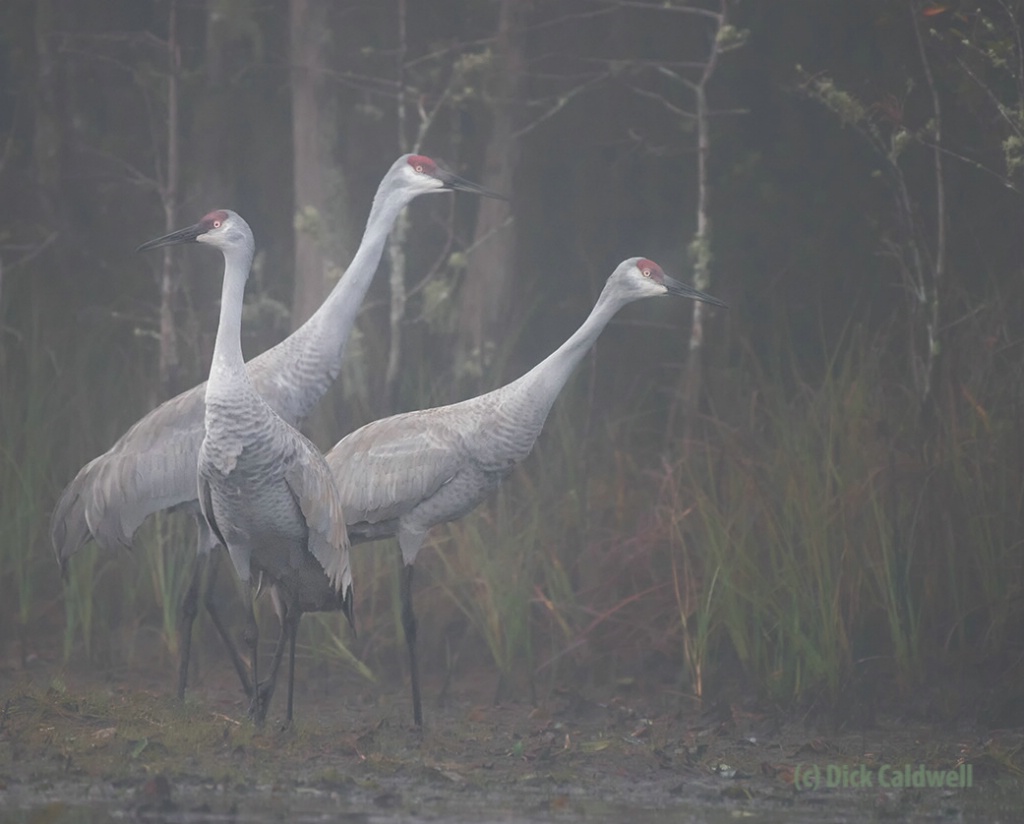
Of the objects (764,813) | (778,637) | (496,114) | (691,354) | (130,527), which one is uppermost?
(496,114)

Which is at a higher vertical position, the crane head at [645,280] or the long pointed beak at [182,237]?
the long pointed beak at [182,237]

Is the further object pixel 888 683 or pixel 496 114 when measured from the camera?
pixel 496 114

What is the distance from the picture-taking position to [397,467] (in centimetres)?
609

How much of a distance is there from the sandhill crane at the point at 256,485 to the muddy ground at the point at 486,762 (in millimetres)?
466

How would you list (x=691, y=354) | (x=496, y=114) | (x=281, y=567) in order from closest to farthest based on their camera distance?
(x=281, y=567)
(x=691, y=354)
(x=496, y=114)

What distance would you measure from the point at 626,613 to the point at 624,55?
3768 millimetres

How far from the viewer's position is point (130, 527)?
627 cm

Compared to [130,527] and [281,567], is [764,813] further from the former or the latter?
[130,527]

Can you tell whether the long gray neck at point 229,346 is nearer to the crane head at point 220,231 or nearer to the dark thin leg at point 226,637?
the crane head at point 220,231

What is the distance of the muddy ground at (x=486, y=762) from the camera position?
15.4 feet

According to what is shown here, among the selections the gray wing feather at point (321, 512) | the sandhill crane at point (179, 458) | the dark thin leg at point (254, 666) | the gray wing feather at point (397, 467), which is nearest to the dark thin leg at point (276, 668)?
the dark thin leg at point (254, 666)

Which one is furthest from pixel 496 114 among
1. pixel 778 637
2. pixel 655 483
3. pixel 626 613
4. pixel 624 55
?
pixel 778 637

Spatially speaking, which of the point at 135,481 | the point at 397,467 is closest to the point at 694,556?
the point at 397,467

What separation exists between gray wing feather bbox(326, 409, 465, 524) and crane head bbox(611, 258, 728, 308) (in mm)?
860
